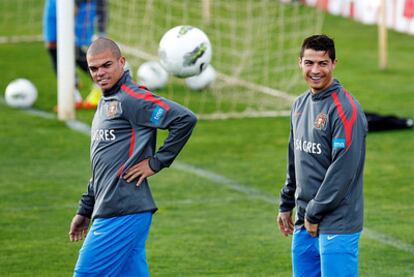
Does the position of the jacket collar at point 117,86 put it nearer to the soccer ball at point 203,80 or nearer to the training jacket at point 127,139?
the training jacket at point 127,139

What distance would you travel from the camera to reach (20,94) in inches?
611

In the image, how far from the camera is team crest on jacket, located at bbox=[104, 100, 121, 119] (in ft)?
21.1

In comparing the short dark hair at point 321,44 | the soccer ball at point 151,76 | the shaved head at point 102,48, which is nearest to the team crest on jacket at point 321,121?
the short dark hair at point 321,44

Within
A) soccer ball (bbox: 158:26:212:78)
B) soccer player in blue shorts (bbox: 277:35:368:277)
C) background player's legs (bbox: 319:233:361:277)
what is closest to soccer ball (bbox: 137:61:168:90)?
soccer ball (bbox: 158:26:212:78)

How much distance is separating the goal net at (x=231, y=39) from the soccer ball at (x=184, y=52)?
351 cm

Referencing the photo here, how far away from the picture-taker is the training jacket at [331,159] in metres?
5.98

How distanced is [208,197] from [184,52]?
1.51 m

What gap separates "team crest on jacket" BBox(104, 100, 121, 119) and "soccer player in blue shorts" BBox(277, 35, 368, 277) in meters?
1.06

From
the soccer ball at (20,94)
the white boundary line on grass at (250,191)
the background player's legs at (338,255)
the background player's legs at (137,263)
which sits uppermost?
the background player's legs at (338,255)

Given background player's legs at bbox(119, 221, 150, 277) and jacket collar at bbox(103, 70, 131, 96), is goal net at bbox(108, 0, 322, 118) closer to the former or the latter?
jacket collar at bbox(103, 70, 131, 96)

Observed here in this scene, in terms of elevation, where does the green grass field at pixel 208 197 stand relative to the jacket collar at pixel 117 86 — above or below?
below

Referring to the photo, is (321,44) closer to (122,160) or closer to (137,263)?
(122,160)

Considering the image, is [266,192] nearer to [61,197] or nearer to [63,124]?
[61,197]

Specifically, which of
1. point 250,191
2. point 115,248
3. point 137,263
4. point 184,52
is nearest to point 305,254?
point 137,263
